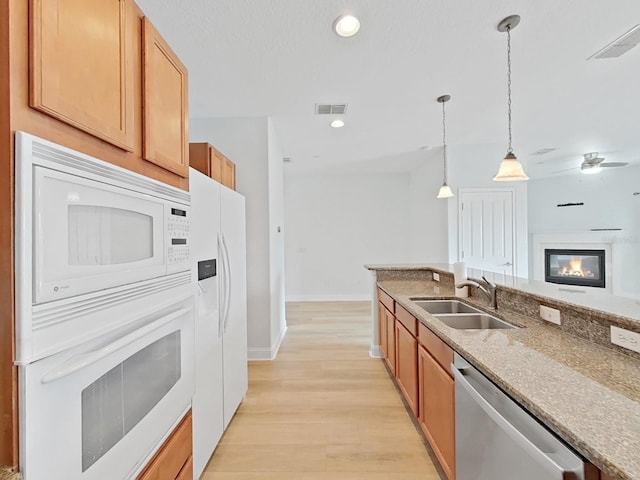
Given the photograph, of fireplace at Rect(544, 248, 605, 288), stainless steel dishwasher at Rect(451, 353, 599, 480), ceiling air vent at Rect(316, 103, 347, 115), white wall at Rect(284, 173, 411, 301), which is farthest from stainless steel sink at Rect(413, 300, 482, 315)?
fireplace at Rect(544, 248, 605, 288)

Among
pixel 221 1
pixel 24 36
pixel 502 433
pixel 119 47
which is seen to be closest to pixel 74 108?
pixel 24 36

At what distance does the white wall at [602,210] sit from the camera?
237 inches

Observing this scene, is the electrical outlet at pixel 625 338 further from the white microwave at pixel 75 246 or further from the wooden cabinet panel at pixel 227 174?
the wooden cabinet panel at pixel 227 174

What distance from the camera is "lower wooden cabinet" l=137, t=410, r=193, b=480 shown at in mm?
1094

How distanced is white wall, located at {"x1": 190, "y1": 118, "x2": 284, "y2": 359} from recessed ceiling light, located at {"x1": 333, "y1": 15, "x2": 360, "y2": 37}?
1.67 meters

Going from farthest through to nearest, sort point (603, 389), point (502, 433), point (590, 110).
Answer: point (590, 110) → point (502, 433) → point (603, 389)

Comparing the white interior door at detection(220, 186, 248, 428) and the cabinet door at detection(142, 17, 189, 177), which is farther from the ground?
the cabinet door at detection(142, 17, 189, 177)

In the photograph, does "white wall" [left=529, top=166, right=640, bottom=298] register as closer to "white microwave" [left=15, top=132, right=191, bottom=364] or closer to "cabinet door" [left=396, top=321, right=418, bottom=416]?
"cabinet door" [left=396, top=321, right=418, bottom=416]

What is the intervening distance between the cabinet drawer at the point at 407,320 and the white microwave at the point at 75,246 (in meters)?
1.67

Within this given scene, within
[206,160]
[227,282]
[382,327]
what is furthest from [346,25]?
[382,327]

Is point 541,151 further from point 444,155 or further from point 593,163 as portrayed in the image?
point 444,155

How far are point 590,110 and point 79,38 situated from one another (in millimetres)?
4863

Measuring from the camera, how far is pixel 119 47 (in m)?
1.01

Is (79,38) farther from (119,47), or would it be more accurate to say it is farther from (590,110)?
(590,110)
